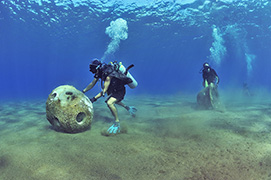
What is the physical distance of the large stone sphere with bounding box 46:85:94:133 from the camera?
3.95 m

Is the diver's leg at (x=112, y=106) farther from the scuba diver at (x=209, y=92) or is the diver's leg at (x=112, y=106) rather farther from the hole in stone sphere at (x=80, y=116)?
the scuba diver at (x=209, y=92)

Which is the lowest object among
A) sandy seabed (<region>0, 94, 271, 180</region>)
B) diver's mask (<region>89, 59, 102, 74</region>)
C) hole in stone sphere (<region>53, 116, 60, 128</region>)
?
sandy seabed (<region>0, 94, 271, 180</region>)

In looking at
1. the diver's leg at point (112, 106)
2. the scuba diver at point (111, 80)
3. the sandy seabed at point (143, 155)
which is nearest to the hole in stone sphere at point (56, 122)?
the sandy seabed at point (143, 155)

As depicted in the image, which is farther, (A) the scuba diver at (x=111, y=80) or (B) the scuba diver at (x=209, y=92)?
(B) the scuba diver at (x=209, y=92)

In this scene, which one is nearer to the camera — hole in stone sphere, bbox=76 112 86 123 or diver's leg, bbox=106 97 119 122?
hole in stone sphere, bbox=76 112 86 123

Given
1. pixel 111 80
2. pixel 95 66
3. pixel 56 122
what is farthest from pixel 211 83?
pixel 56 122

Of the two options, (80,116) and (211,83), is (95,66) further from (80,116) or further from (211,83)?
(211,83)

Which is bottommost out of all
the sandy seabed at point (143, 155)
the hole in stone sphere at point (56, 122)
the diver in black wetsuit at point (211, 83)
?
the sandy seabed at point (143, 155)

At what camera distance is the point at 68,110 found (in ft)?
13.1

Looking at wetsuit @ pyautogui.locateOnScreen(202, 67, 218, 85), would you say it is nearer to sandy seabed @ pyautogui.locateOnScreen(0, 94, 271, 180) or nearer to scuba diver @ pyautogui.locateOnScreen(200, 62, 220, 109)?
scuba diver @ pyautogui.locateOnScreen(200, 62, 220, 109)

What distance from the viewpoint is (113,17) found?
2305 centimetres

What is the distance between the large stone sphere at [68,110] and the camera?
156 inches

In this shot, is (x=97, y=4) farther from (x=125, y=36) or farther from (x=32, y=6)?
(x=125, y=36)

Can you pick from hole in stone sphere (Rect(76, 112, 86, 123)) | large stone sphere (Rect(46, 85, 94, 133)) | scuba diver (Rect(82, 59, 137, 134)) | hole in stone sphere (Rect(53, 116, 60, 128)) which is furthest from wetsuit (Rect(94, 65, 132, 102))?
hole in stone sphere (Rect(53, 116, 60, 128))
